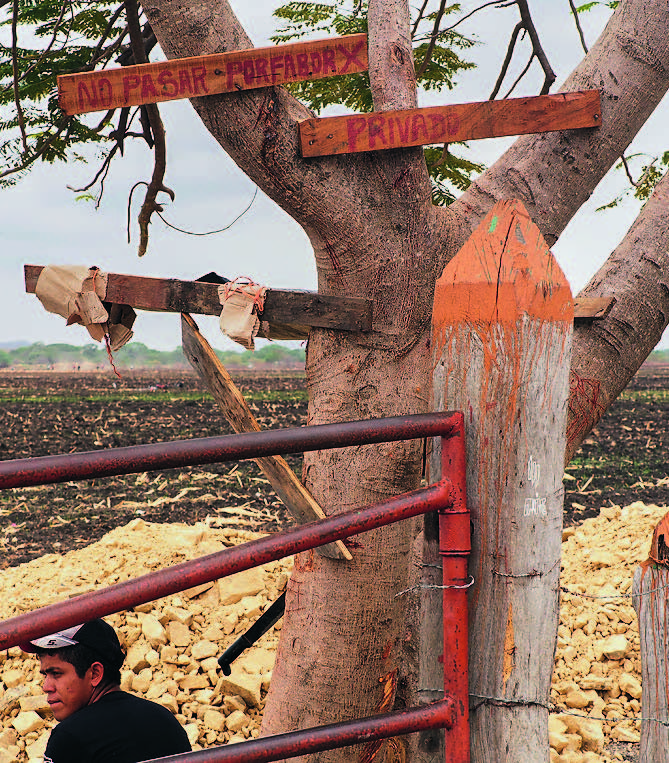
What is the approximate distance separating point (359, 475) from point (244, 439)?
1.62m

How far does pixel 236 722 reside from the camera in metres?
4.28

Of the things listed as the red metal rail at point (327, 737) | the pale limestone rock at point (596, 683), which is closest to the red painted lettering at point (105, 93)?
the red metal rail at point (327, 737)

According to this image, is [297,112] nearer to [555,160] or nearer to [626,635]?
[555,160]

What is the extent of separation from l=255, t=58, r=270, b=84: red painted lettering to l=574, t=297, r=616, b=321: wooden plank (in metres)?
1.60

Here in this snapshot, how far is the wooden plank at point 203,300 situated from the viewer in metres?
3.05

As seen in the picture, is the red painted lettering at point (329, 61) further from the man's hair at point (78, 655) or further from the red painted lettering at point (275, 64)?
the man's hair at point (78, 655)

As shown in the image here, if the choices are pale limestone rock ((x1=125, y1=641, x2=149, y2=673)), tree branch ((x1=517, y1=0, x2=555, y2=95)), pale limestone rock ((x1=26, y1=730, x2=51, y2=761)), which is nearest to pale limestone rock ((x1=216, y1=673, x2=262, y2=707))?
pale limestone rock ((x1=125, y1=641, x2=149, y2=673))

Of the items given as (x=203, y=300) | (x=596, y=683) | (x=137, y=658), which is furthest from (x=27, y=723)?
(x=596, y=683)

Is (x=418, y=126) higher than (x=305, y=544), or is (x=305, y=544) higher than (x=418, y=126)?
(x=418, y=126)

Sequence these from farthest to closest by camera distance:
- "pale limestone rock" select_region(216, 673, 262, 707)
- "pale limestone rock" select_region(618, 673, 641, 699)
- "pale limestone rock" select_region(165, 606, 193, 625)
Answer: "pale limestone rock" select_region(165, 606, 193, 625) → "pale limestone rock" select_region(618, 673, 641, 699) → "pale limestone rock" select_region(216, 673, 262, 707)

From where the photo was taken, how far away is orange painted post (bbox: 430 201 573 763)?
200cm

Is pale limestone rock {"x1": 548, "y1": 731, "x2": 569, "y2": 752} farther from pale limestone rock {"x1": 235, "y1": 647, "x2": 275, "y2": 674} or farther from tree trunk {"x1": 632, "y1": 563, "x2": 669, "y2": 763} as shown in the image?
tree trunk {"x1": 632, "y1": 563, "x2": 669, "y2": 763}

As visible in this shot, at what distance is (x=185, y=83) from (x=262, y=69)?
281 mm

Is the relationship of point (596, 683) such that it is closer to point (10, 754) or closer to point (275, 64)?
point (10, 754)
